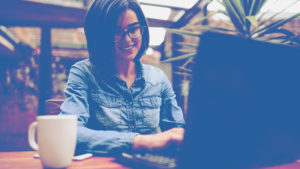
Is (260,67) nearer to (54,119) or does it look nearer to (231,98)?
(231,98)

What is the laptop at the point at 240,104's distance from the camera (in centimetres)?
44

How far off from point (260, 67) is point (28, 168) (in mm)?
609

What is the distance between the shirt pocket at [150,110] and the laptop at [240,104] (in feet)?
2.42

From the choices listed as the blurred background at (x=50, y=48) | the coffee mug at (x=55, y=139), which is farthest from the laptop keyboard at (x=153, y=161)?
the blurred background at (x=50, y=48)

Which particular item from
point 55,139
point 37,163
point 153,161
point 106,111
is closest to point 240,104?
point 153,161

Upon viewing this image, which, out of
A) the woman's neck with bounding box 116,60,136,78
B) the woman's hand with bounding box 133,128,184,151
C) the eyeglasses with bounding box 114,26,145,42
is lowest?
the woman's hand with bounding box 133,128,184,151

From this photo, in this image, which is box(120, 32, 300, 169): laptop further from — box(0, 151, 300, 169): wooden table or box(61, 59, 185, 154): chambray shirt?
box(61, 59, 185, 154): chambray shirt

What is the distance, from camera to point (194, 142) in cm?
46

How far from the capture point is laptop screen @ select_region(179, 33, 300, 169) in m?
0.44

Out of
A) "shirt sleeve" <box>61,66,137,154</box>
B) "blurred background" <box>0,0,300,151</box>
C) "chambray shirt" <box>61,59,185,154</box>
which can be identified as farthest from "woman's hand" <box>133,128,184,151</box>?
"blurred background" <box>0,0,300,151</box>

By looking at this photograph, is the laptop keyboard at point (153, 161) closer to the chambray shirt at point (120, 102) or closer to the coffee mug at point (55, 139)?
the coffee mug at point (55, 139)

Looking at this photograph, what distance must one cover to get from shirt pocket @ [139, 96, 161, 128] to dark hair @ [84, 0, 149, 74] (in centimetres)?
A: 24

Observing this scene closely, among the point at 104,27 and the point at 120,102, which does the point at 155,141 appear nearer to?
the point at 120,102

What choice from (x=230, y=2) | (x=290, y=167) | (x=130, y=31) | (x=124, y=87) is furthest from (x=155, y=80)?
(x=290, y=167)
